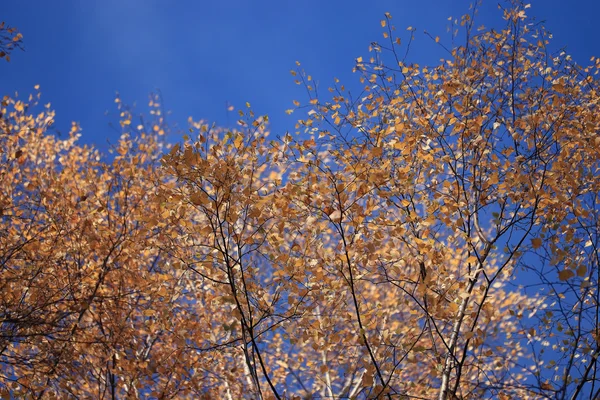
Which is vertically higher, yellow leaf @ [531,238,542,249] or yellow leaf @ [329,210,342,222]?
yellow leaf @ [329,210,342,222]

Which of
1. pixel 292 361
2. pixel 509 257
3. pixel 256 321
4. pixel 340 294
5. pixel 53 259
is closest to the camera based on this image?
pixel 256 321

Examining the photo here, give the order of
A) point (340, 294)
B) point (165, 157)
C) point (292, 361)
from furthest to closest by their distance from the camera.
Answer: point (292, 361), point (340, 294), point (165, 157)

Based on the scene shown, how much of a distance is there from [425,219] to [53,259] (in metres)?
4.38

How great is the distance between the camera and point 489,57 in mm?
5711

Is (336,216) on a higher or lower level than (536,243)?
higher

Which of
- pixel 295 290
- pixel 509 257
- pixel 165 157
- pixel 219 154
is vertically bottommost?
pixel 295 290

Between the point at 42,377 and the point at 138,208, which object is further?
the point at 138,208

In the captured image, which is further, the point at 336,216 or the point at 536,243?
the point at 536,243

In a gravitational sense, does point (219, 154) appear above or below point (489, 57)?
below

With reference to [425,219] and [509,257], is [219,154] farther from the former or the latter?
[509,257]

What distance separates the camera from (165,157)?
3812mm

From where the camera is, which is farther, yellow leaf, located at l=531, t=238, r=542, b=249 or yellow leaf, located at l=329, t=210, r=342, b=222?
yellow leaf, located at l=531, t=238, r=542, b=249

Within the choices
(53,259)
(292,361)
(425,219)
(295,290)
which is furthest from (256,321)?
(292,361)

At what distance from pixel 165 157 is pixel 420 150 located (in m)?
2.60
